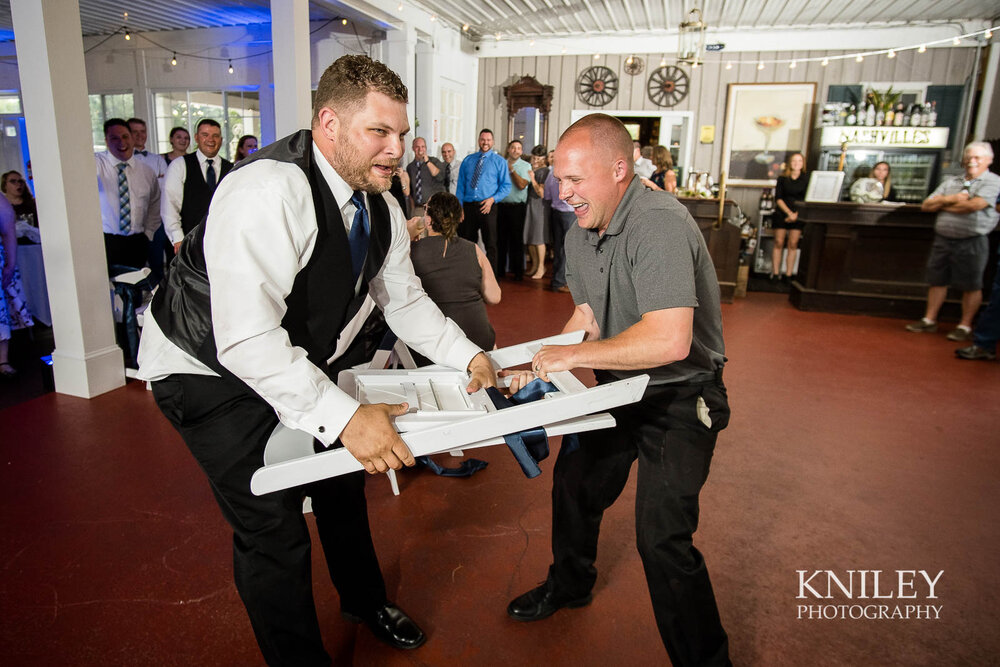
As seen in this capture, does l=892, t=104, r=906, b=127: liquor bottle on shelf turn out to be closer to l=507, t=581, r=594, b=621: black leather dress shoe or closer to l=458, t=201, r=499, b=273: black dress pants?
l=458, t=201, r=499, b=273: black dress pants

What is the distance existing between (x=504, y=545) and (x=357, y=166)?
1.54 meters

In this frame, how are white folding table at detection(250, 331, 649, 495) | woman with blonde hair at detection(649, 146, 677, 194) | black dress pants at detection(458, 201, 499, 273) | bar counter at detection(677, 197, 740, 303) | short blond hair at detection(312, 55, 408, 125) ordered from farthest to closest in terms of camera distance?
black dress pants at detection(458, 201, 499, 273)
bar counter at detection(677, 197, 740, 303)
woman with blonde hair at detection(649, 146, 677, 194)
short blond hair at detection(312, 55, 408, 125)
white folding table at detection(250, 331, 649, 495)

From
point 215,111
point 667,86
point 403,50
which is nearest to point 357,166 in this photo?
point 403,50

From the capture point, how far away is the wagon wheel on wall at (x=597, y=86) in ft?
32.9

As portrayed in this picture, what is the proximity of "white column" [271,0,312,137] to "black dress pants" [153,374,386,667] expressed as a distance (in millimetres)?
3400

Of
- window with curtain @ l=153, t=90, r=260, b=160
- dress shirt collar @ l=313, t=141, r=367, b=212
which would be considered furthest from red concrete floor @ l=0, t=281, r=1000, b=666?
window with curtain @ l=153, t=90, r=260, b=160

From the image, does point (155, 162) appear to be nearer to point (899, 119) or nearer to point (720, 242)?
point (720, 242)

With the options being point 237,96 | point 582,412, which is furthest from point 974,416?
point 237,96

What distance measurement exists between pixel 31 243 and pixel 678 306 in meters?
5.64

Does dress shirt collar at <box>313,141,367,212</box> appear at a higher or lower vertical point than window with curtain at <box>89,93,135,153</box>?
lower

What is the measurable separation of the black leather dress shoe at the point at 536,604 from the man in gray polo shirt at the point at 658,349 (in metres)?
0.47

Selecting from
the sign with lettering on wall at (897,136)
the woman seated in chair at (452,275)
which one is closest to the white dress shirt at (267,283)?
the woman seated in chair at (452,275)

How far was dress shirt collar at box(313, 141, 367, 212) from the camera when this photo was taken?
146 cm

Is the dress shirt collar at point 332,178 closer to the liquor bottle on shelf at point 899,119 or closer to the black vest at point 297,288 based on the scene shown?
the black vest at point 297,288
